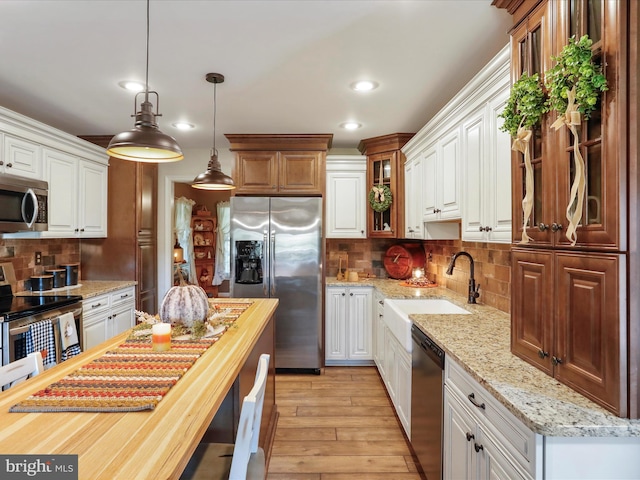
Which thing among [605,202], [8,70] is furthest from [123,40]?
[605,202]

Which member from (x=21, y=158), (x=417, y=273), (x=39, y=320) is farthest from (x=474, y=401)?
(x=21, y=158)

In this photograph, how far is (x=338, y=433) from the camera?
2.64 meters

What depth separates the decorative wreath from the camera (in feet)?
12.8

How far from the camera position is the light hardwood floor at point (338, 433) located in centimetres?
223

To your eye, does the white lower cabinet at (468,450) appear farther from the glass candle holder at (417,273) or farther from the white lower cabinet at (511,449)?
the glass candle holder at (417,273)

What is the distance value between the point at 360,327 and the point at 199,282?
165 inches

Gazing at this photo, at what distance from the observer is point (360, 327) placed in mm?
3959

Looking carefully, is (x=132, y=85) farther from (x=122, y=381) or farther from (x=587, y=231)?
(x=587, y=231)

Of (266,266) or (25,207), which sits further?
(266,266)

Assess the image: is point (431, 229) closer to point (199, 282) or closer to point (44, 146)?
point (44, 146)

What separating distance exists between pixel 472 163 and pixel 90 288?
3.58m
